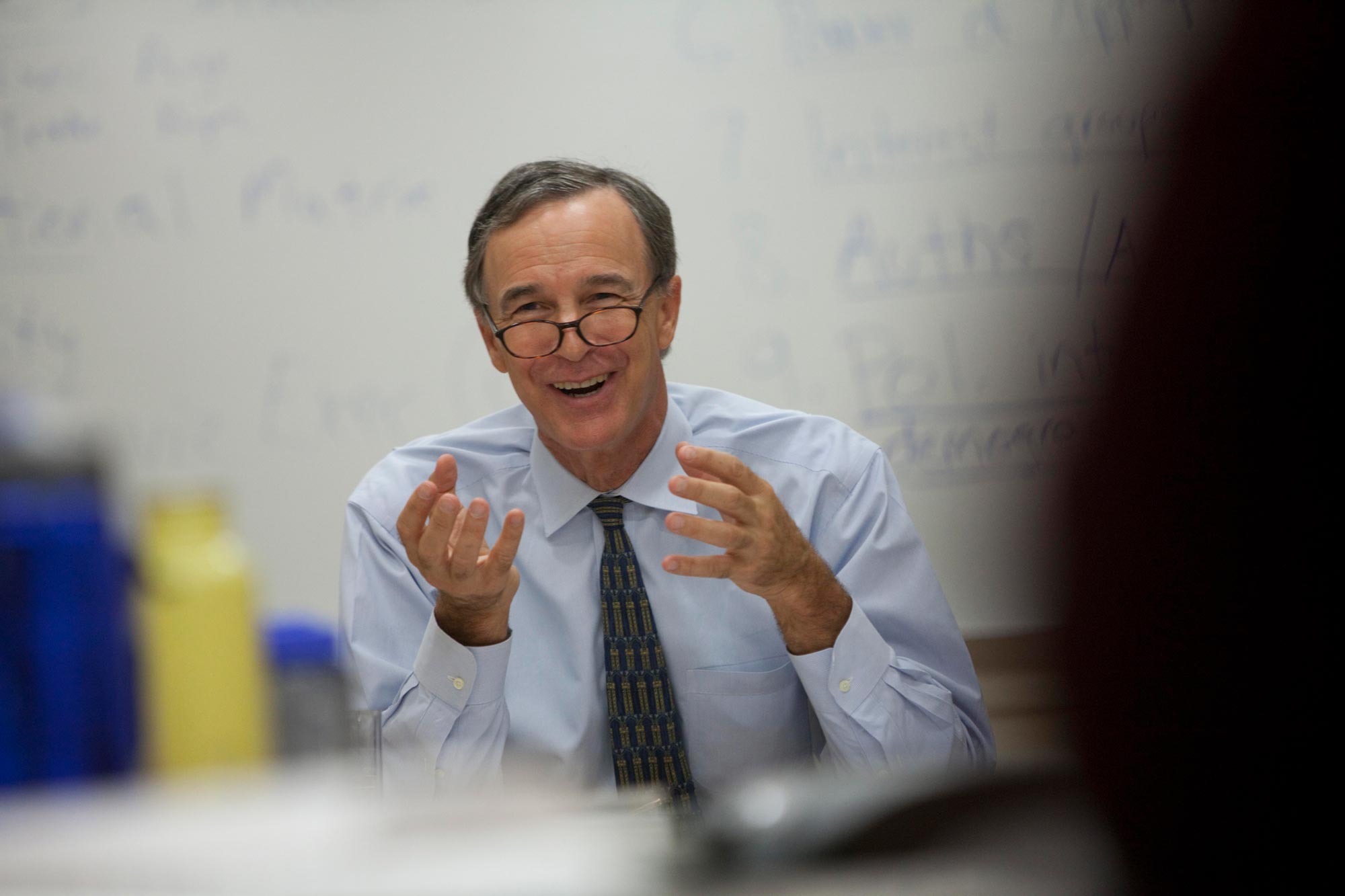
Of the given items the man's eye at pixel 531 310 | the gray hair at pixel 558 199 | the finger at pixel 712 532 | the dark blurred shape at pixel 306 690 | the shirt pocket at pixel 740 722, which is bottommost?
the shirt pocket at pixel 740 722

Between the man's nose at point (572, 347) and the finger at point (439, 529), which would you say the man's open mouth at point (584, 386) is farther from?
the finger at point (439, 529)

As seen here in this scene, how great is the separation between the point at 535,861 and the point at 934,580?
113 centimetres

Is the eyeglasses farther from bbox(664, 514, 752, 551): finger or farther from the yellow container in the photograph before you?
the yellow container

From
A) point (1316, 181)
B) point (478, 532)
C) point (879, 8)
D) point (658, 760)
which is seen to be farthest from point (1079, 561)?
point (879, 8)

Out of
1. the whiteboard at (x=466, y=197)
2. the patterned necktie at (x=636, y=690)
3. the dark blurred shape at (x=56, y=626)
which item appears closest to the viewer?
the dark blurred shape at (x=56, y=626)

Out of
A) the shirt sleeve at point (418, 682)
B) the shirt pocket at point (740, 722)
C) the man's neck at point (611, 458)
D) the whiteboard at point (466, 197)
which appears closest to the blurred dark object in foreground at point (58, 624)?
the shirt sleeve at point (418, 682)

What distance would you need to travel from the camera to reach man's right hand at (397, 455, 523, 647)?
3.77 feet

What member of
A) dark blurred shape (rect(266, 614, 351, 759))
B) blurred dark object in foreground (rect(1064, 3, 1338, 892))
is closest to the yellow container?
dark blurred shape (rect(266, 614, 351, 759))

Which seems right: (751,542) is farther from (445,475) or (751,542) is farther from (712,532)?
(445,475)

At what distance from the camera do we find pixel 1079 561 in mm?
317

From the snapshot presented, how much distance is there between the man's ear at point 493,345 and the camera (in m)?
Answer: 1.63

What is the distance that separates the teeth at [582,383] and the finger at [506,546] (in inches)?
16.7

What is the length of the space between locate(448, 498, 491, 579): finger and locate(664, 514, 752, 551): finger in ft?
0.60

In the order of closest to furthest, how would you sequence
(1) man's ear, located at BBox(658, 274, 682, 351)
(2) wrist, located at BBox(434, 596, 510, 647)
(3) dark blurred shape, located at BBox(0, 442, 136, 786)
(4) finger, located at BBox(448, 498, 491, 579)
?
(3) dark blurred shape, located at BBox(0, 442, 136, 786)
(4) finger, located at BBox(448, 498, 491, 579)
(2) wrist, located at BBox(434, 596, 510, 647)
(1) man's ear, located at BBox(658, 274, 682, 351)
